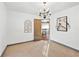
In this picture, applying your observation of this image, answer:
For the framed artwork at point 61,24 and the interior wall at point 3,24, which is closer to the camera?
the interior wall at point 3,24

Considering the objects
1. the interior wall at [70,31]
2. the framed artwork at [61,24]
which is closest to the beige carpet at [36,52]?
the interior wall at [70,31]

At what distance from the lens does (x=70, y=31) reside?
6.82 feet

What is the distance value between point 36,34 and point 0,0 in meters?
1.03

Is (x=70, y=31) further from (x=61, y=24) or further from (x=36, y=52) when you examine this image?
(x=36, y=52)

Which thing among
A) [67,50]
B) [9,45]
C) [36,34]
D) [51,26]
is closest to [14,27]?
[9,45]

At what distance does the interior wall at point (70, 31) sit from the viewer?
6.32 feet

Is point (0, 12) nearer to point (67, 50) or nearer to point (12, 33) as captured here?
point (12, 33)

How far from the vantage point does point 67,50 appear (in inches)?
83.7

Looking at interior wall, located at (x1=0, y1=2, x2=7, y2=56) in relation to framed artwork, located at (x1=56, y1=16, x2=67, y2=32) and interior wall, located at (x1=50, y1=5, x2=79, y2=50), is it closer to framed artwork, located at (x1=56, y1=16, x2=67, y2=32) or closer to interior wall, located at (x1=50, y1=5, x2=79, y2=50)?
interior wall, located at (x1=50, y1=5, x2=79, y2=50)

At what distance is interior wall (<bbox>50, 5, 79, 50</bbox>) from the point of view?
75.8 inches

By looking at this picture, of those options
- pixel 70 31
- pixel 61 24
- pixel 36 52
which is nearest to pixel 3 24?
pixel 36 52

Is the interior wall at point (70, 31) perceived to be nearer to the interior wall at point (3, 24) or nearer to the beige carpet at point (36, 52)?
the beige carpet at point (36, 52)

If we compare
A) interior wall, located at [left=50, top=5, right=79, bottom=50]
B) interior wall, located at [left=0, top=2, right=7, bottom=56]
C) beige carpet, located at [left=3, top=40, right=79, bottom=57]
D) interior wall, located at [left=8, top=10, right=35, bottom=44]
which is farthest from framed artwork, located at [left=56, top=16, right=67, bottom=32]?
interior wall, located at [left=0, top=2, right=7, bottom=56]

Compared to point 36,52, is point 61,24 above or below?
above
